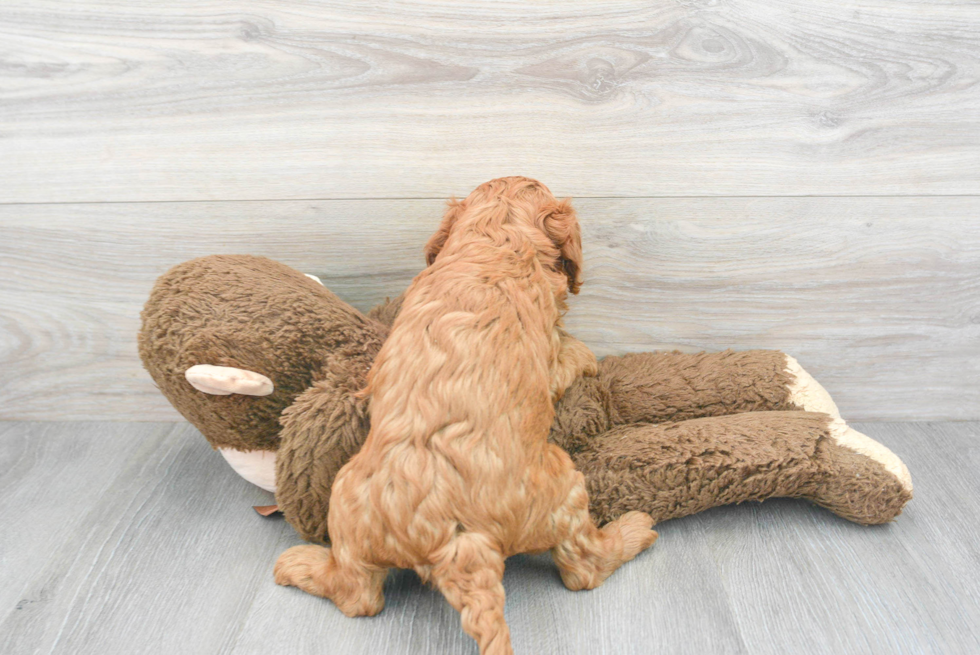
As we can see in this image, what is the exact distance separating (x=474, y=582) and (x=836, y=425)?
92 cm

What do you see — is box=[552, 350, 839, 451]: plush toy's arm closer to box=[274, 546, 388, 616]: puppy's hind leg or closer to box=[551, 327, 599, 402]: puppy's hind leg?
box=[551, 327, 599, 402]: puppy's hind leg

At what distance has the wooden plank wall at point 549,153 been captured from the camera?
151 centimetres

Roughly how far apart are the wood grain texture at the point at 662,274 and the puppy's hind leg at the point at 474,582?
79 centimetres

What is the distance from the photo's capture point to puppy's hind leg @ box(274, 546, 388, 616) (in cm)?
118

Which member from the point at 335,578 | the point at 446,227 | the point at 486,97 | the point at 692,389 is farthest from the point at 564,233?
the point at 335,578

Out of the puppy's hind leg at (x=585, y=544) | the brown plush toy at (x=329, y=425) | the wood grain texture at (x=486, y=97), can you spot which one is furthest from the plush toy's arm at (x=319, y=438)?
the wood grain texture at (x=486, y=97)

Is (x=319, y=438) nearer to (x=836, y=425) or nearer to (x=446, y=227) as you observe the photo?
(x=446, y=227)

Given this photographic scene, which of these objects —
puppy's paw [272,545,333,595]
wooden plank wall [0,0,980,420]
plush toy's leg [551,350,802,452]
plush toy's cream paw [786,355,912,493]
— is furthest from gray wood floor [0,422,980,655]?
wooden plank wall [0,0,980,420]

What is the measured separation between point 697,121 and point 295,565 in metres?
1.28

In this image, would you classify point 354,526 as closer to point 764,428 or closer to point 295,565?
point 295,565

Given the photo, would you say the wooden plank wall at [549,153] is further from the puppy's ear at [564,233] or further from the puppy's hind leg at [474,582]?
the puppy's hind leg at [474,582]

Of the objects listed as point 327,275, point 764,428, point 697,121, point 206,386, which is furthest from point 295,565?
point 697,121

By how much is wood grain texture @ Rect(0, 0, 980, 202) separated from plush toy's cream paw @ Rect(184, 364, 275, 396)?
1.68 ft

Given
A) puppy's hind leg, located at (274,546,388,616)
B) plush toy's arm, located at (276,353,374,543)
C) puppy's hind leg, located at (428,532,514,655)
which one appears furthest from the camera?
plush toy's arm, located at (276,353,374,543)
